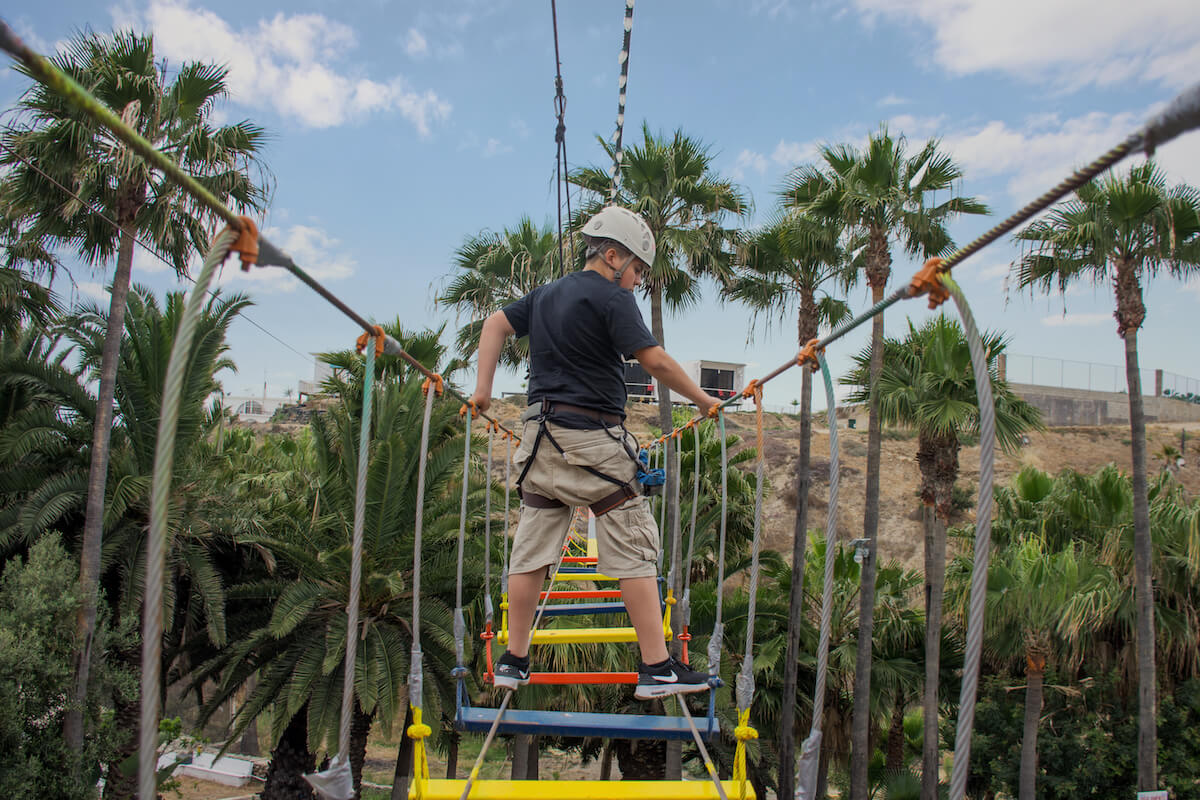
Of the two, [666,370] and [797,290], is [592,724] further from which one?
[797,290]

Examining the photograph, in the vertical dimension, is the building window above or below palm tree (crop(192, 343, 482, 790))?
above

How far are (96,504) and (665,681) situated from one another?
35.7 ft

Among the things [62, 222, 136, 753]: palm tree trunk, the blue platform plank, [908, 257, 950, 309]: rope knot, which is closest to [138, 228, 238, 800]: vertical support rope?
[908, 257, 950, 309]: rope knot

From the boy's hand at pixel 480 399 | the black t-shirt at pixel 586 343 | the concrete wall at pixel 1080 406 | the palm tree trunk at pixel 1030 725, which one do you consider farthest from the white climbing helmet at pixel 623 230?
the concrete wall at pixel 1080 406

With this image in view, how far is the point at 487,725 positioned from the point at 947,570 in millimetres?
13700

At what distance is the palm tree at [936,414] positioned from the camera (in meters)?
13.4

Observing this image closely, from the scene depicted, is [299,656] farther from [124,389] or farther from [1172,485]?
[1172,485]

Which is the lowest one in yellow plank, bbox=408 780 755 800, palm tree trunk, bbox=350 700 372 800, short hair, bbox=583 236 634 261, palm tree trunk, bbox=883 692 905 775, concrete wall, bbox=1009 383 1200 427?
palm tree trunk, bbox=883 692 905 775

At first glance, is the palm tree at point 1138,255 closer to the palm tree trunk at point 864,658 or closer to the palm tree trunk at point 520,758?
the palm tree trunk at point 864,658

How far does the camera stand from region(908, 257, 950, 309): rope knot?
73.4 inches

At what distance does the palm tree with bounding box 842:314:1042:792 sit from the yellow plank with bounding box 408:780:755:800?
11718 mm

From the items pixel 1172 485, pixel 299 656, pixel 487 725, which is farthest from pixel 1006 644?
pixel 487 725

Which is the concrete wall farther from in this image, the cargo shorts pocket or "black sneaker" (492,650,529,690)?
"black sneaker" (492,650,529,690)

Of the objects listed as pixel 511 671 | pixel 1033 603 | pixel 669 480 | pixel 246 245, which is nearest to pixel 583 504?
pixel 511 671
